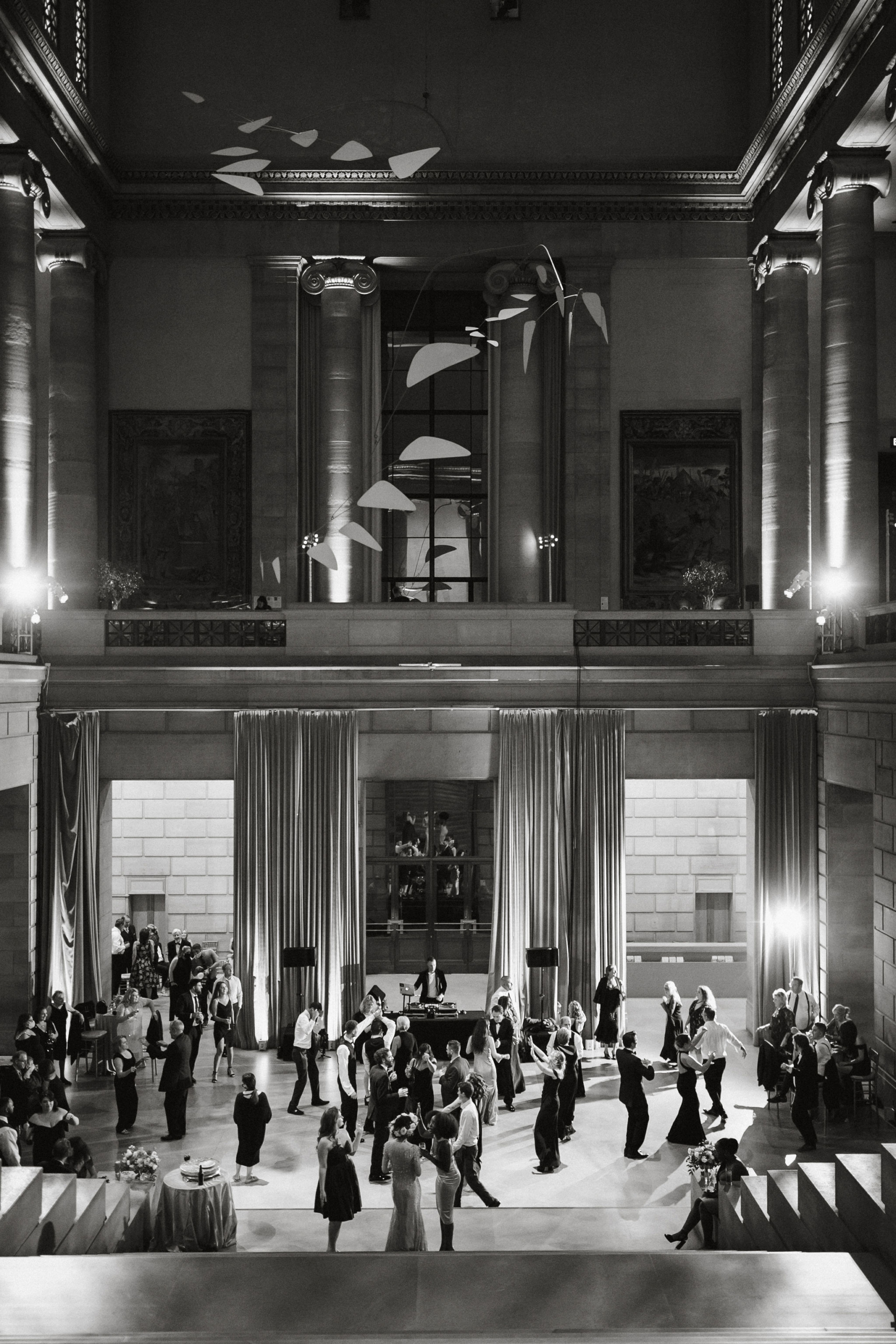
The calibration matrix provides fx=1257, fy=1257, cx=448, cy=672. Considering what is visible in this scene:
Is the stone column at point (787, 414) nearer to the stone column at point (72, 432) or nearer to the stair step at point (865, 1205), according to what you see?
the stone column at point (72, 432)

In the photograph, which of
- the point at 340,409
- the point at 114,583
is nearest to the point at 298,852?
the point at 114,583

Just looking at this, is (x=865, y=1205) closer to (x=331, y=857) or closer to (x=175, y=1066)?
(x=175, y=1066)

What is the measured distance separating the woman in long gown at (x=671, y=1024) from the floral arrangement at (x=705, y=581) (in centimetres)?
665

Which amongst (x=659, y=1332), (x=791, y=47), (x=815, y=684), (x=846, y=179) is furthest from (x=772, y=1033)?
(x=791, y=47)

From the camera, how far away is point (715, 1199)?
32.8 feet

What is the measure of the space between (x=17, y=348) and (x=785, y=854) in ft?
40.7

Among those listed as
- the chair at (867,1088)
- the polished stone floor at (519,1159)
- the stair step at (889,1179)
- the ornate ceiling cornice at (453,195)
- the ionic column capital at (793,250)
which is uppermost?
the ornate ceiling cornice at (453,195)

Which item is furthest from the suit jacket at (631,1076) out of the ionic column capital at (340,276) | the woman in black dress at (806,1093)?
the ionic column capital at (340,276)

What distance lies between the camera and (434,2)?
20.1m

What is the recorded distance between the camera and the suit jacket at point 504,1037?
47.6 feet

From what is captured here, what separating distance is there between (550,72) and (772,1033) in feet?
49.7

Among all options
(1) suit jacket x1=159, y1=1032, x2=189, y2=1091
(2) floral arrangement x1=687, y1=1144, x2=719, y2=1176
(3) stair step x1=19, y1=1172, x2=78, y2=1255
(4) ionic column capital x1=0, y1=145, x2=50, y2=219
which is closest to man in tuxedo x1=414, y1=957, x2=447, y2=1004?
(1) suit jacket x1=159, y1=1032, x2=189, y2=1091

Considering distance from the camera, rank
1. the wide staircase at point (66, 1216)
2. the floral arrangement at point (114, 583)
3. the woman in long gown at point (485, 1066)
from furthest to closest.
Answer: the floral arrangement at point (114, 583) < the woman in long gown at point (485, 1066) < the wide staircase at point (66, 1216)

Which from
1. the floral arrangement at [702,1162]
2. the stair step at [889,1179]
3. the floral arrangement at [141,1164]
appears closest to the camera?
the stair step at [889,1179]
